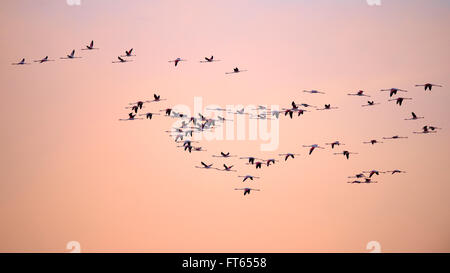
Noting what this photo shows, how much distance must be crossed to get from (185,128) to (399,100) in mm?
7999

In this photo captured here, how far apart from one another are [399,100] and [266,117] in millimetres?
5045

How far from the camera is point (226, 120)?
36.3 m

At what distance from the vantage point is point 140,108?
114ft
